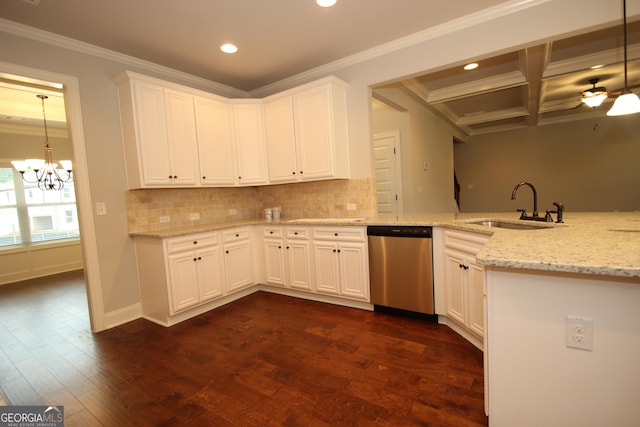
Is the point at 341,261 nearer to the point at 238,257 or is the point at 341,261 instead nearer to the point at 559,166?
the point at 238,257

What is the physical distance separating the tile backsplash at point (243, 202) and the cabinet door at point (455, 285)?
115cm

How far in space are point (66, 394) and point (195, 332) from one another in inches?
37.7

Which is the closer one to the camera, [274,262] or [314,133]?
[314,133]

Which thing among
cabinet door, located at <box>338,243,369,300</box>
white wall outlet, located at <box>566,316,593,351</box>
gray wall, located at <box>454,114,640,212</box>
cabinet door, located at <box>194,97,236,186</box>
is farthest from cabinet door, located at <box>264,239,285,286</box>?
gray wall, located at <box>454,114,640,212</box>

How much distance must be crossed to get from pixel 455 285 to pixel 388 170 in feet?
8.73

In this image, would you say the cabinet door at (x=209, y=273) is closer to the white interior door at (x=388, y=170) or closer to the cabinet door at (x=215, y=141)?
the cabinet door at (x=215, y=141)

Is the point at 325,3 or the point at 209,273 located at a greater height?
the point at 325,3

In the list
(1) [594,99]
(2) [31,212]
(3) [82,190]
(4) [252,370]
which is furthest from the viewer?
(2) [31,212]

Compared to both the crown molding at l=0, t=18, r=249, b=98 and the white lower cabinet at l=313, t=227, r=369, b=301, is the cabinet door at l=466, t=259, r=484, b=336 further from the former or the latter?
the crown molding at l=0, t=18, r=249, b=98

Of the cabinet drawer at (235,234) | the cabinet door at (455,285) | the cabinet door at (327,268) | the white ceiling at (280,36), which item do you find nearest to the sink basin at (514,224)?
the cabinet door at (455,285)

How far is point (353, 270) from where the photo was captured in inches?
121

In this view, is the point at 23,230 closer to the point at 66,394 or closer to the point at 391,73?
the point at 66,394

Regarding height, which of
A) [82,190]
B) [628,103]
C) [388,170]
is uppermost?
[628,103]

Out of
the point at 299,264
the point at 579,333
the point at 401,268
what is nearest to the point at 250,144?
the point at 299,264
